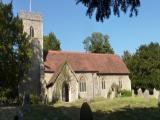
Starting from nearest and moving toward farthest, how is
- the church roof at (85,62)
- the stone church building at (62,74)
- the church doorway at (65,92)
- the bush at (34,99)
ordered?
the bush at (34,99) < the stone church building at (62,74) < the church doorway at (65,92) < the church roof at (85,62)

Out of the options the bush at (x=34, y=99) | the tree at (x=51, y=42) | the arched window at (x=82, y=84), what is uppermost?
the tree at (x=51, y=42)

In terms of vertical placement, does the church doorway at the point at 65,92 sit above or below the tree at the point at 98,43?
below

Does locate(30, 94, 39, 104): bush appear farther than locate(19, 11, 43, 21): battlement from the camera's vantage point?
No

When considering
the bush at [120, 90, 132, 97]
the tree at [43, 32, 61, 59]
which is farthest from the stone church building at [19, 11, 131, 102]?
the tree at [43, 32, 61, 59]

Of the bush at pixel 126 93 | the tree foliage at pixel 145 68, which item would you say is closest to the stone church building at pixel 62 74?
the bush at pixel 126 93

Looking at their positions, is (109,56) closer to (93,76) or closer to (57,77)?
(93,76)

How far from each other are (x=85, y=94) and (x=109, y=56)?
959 centimetres

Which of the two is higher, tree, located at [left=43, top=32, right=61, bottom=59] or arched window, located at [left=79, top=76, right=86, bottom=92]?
tree, located at [left=43, top=32, right=61, bottom=59]

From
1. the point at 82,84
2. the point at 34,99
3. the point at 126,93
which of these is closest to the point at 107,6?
the point at 34,99

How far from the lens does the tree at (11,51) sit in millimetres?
39500

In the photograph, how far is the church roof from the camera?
53.6m

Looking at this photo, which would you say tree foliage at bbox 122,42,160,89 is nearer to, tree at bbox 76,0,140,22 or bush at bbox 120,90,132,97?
bush at bbox 120,90,132,97

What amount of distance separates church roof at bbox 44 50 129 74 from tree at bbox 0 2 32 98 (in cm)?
991

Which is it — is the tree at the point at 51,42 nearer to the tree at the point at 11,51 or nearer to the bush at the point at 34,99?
the bush at the point at 34,99
